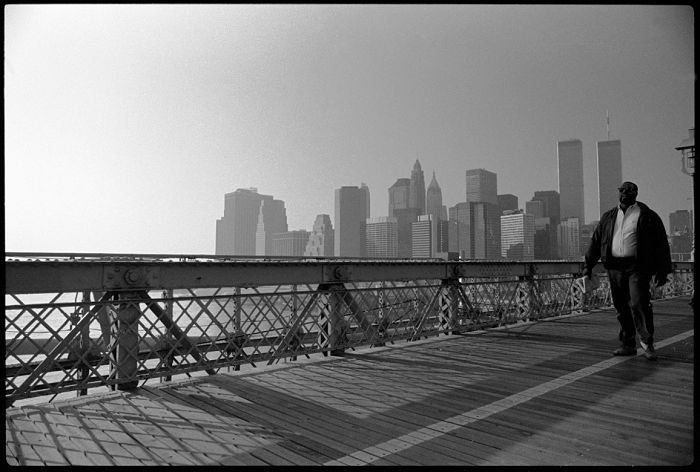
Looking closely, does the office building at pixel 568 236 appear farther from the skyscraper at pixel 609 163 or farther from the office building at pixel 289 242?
the office building at pixel 289 242

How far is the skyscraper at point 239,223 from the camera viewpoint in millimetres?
103438

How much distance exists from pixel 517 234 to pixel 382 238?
25.8 m

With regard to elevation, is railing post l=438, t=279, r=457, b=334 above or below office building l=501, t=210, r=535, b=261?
below

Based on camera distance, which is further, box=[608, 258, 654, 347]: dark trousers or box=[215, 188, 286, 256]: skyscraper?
box=[215, 188, 286, 256]: skyscraper

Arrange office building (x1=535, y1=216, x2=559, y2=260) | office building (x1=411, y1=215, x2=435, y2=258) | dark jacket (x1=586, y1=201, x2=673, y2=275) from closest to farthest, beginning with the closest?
dark jacket (x1=586, y1=201, x2=673, y2=275) → office building (x1=535, y1=216, x2=559, y2=260) → office building (x1=411, y1=215, x2=435, y2=258)

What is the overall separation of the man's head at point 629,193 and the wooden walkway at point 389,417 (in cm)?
207

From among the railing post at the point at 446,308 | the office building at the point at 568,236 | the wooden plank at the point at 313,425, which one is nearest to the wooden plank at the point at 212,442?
the wooden plank at the point at 313,425

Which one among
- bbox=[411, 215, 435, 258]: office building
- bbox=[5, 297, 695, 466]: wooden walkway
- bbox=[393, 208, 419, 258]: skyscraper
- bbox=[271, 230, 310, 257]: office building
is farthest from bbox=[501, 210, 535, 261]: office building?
bbox=[5, 297, 695, 466]: wooden walkway

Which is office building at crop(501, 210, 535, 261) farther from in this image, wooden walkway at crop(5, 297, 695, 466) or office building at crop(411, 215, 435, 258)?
wooden walkway at crop(5, 297, 695, 466)

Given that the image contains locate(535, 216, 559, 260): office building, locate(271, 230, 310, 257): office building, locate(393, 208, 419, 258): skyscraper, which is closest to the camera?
locate(535, 216, 559, 260): office building

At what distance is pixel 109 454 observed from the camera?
3119mm

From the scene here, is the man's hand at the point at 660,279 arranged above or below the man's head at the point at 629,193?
below

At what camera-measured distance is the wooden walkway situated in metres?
3.10

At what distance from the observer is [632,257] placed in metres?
5.80
